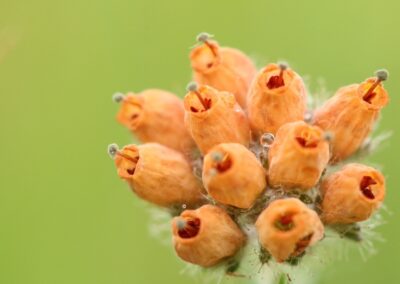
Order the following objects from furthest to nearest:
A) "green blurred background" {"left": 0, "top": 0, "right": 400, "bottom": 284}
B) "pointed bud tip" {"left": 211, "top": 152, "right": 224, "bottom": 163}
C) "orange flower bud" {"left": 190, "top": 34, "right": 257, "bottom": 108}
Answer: "green blurred background" {"left": 0, "top": 0, "right": 400, "bottom": 284}, "orange flower bud" {"left": 190, "top": 34, "right": 257, "bottom": 108}, "pointed bud tip" {"left": 211, "top": 152, "right": 224, "bottom": 163}

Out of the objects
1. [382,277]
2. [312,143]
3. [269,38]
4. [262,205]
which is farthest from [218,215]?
[269,38]

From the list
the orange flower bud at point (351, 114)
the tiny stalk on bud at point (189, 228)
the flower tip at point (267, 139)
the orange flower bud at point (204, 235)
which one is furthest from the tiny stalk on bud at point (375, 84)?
the tiny stalk on bud at point (189, 228)

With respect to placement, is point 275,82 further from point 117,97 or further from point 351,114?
point 117,97

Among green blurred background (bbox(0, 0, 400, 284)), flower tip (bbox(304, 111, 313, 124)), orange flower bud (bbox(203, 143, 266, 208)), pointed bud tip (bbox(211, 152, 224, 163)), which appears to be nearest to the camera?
pointed bud tip (bbox(211, 152, 224, 163))

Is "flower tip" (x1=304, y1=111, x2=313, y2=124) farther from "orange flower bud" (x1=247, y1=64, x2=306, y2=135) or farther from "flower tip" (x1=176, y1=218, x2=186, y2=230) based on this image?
"flower tip" (x1=176, y1=218, x2=186, y2=230)

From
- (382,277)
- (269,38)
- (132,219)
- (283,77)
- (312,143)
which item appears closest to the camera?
(312,143)

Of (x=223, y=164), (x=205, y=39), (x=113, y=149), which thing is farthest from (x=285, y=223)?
(x=205, y=39)

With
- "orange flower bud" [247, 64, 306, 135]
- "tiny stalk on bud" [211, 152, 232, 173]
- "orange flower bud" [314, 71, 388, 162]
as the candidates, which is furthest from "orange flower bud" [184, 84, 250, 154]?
"orange flower bud" [314, 71, 388, 162]

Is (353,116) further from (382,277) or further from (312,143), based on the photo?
(382,277)
